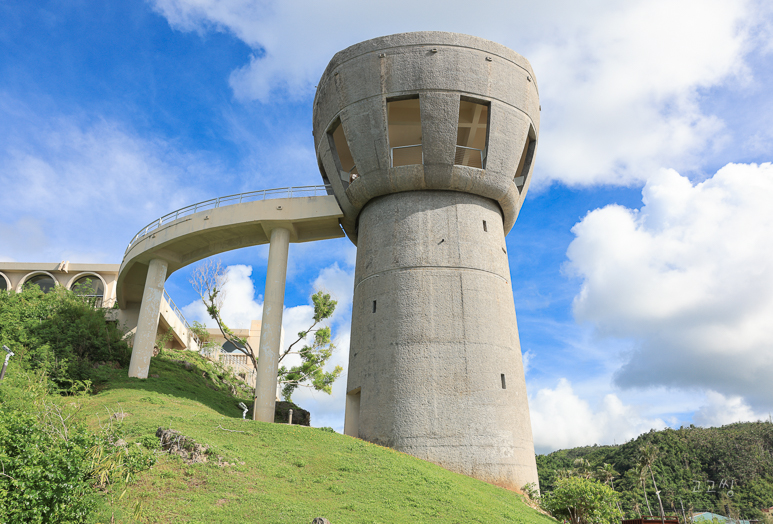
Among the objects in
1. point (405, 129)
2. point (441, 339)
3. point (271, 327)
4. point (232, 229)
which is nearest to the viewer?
point (441, 339)

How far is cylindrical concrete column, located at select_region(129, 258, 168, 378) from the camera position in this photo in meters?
25.7

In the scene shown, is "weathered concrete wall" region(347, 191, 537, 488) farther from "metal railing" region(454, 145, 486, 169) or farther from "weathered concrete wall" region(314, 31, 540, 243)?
"metal railing" region(454, 145, 486, 169)

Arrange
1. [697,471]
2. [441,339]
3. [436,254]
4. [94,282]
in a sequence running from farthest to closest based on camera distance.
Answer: [697,471], [94,282], [436,254], [441,339]

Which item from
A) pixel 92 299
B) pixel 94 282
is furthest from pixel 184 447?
pixel 94 282

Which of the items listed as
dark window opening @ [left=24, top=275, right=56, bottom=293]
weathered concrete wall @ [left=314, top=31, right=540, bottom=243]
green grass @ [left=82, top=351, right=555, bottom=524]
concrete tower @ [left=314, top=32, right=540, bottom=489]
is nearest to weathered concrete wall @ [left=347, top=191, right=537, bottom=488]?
concrete tower @ [left=314, top=32, right=540, bottom=489]

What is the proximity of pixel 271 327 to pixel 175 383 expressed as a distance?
21.3 ft

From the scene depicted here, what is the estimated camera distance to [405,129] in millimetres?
24281

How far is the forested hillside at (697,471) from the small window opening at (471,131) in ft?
150

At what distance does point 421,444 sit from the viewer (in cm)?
1648

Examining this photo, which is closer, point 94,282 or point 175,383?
point 175,383

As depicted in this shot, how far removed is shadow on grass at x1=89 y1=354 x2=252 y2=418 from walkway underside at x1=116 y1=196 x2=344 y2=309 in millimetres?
5071

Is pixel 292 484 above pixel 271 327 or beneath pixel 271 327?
beneath

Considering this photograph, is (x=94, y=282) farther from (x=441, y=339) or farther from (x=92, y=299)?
(x=441, y=339)

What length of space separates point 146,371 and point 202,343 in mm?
15100
